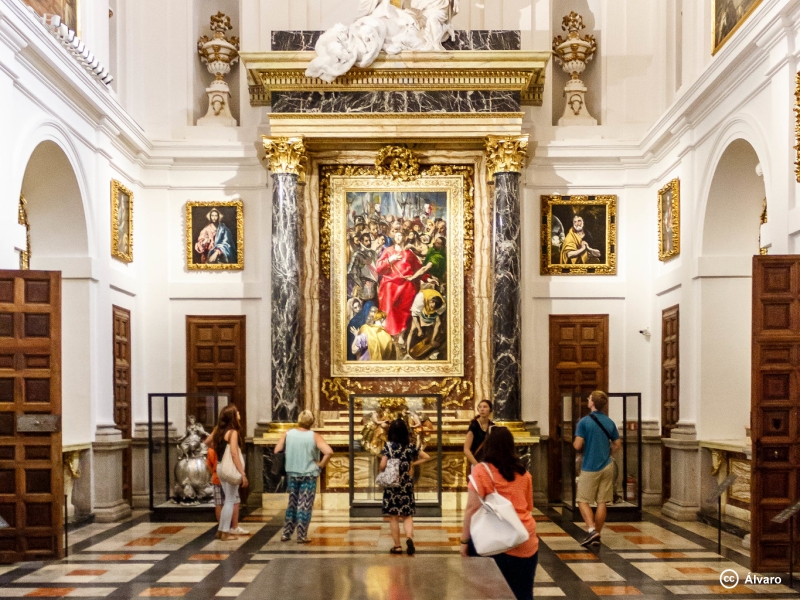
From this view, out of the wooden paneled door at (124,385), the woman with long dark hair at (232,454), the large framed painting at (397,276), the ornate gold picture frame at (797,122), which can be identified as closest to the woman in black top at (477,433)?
the woman with long dark hair at (232,454)

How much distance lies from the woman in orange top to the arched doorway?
8.68 metres

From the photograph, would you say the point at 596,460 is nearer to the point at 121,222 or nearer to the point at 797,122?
the point at 797,122

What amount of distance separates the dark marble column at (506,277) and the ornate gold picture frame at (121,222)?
6.01 m

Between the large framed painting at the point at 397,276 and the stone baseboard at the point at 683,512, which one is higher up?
the large framed painting at the point at 397,276

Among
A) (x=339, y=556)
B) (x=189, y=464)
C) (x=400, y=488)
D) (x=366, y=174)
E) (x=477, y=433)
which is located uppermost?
(x=366, y=174)

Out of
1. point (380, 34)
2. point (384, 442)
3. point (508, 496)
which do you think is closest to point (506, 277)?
point (384, 442)

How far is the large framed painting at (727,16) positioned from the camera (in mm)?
12336

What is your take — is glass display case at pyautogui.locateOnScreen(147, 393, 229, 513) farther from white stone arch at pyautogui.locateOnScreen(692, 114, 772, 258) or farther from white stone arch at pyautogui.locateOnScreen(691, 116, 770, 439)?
white stone arch at pyautogui.locateOnScreen(692, 114, 772, 258)

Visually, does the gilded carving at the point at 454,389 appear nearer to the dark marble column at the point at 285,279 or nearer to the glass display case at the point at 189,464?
the dark marble column at the point at 285,279

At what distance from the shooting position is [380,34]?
16.3 m

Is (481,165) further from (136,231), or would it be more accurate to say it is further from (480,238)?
(136,231)

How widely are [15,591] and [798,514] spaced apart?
301 inches

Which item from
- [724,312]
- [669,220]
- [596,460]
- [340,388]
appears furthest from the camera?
[340,388]

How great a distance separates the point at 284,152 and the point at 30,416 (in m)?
7.19
